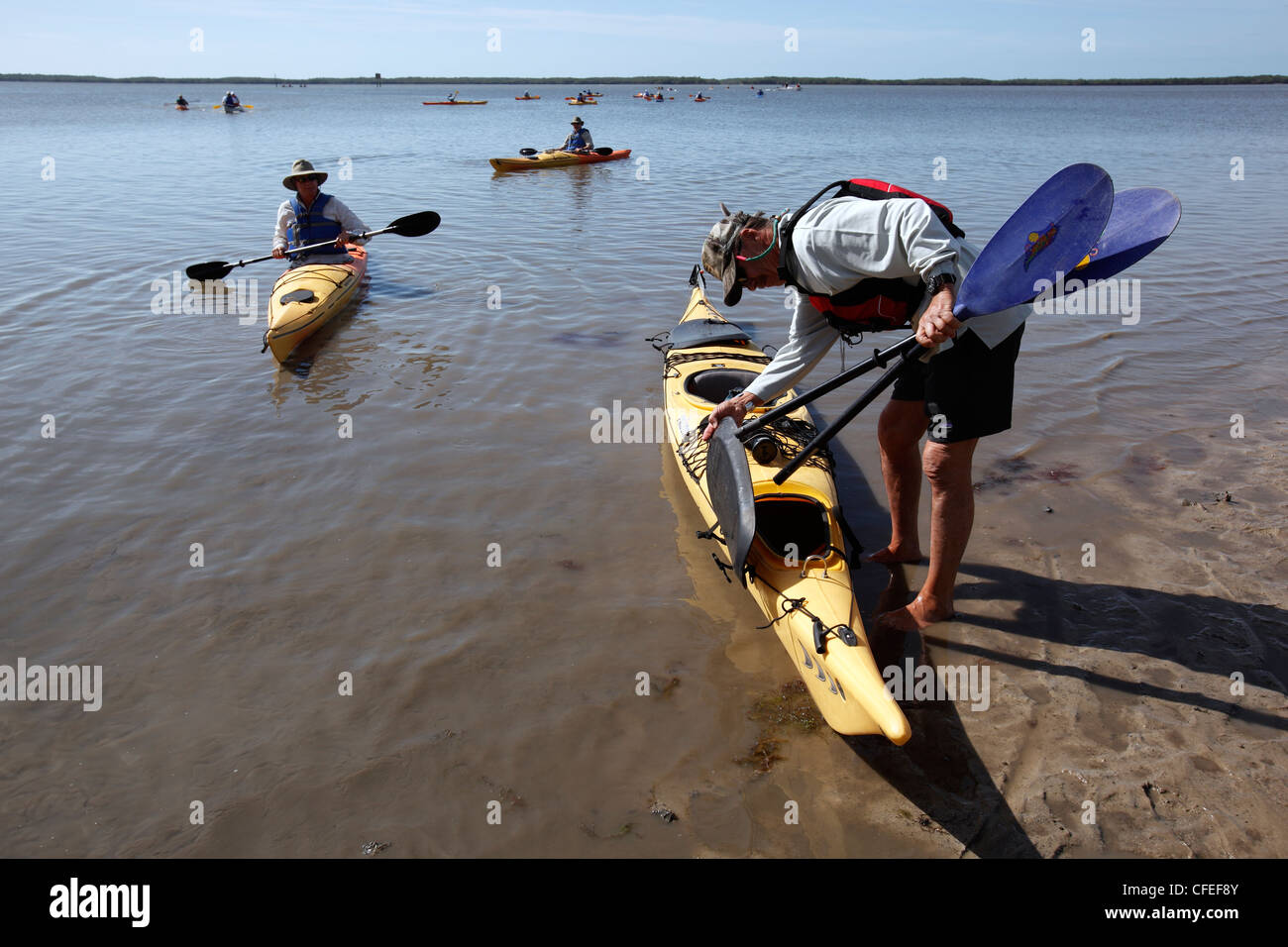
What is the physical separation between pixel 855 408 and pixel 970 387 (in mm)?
601

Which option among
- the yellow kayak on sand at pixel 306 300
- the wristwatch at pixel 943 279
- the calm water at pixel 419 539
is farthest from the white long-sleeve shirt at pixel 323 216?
the wristwatch at pixel 943 279

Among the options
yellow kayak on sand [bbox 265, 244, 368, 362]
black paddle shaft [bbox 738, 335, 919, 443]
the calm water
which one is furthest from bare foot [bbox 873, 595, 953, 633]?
yellow kayak on sand [bbox 265, 244, 368, 362]

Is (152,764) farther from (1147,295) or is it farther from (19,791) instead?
(1147,295)

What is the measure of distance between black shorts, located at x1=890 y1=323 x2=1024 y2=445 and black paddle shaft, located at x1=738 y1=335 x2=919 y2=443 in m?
0.19

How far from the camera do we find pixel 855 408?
3602 millimetres

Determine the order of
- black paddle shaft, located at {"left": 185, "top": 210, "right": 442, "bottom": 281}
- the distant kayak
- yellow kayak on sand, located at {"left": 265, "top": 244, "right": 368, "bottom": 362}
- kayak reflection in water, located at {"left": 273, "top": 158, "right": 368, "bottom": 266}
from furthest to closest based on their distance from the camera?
the distant kayak, kayak reflection in water, located at {"left": 273, "top": 158, "right": 368, "bottom": 266}, black paddle shaft, located at {"left": 185, "top": 210, "right": 442, "bottom": 281}, yellow kayak on sand, located at {"left": 265, "top": 244, "right": 368, "bottom": 362}

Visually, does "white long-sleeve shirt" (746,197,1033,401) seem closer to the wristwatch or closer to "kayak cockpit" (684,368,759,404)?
the wristwatch

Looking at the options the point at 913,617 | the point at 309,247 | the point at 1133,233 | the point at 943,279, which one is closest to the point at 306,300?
the point at 309,247

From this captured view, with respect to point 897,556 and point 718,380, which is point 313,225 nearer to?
point 718,380

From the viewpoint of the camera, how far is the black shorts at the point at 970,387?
3068 millimetres

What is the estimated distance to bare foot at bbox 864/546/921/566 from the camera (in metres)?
4.20

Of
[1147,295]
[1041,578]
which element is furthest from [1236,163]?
[1041,578]
